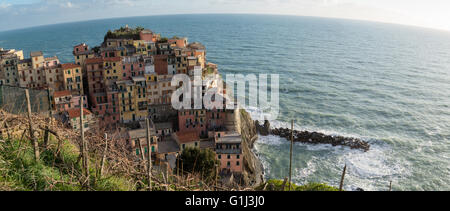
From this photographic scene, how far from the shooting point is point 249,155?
37.3 m

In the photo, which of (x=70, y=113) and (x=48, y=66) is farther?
(x=48, y=66)

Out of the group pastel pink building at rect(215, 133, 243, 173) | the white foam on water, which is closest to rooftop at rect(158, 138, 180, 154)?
pastel pink building at rect(215, 133, 243, 173)

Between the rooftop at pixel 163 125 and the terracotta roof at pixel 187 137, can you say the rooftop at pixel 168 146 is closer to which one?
the terracotta roof at pixel 187 137

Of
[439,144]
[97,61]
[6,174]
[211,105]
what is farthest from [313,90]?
[6,174]

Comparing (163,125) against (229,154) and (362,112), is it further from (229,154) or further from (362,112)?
(362,112)

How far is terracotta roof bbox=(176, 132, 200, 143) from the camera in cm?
3322

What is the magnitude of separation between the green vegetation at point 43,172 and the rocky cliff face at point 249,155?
80.0 feet

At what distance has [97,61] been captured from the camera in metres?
39.6

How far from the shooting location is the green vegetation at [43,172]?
22.2ft

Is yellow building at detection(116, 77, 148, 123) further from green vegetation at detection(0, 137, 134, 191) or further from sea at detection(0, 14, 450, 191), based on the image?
green vegetation at detection(0, 137, 134, 191)

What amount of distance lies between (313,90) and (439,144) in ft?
80.1

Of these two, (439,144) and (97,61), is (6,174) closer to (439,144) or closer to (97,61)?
(97,61)

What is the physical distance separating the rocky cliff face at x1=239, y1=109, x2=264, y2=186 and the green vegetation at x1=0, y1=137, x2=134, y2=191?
2440 cm

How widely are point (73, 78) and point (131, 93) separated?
286 inches
